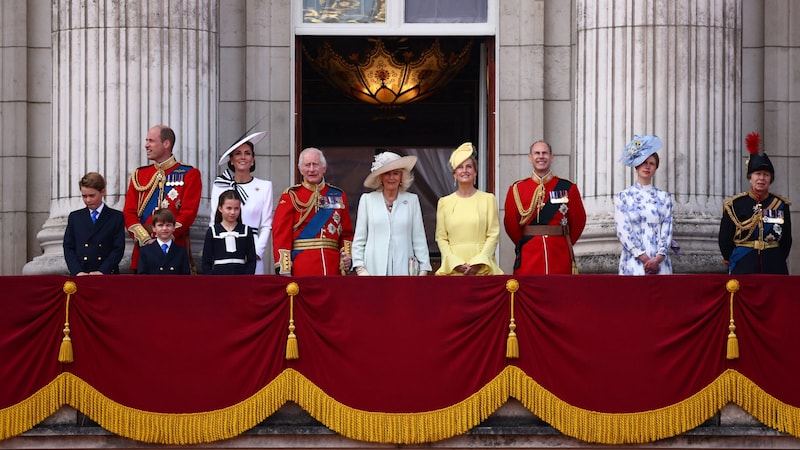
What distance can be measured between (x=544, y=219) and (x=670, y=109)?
7.26ft

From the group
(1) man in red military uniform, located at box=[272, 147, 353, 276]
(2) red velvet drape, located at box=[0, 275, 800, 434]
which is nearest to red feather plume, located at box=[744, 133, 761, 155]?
(2) red velvet drape, located at box=[0, 275, 800, 434]

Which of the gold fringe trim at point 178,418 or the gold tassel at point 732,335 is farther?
the gold tassel at point 732,335

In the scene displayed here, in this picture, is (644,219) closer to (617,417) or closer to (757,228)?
(757,228)

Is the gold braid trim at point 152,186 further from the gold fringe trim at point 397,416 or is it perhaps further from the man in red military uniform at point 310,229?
the gold fringe trim at point 397,416

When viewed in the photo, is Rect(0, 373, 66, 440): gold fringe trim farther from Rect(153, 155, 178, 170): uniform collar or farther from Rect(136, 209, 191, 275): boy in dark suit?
Rect(153, 155, 178, 170): uniform collar

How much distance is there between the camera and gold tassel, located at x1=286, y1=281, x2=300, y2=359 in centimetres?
1288

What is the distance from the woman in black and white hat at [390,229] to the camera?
14.2m

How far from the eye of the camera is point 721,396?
12883 millimetres

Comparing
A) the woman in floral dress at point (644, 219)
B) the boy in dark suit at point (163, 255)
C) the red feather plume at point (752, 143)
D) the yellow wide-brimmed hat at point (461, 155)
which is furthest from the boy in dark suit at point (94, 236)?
the red feather plume at point (752, 143)

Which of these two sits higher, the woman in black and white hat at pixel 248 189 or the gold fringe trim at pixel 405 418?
the woman in black and white hat at pixel 248 189

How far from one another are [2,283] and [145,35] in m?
3.81

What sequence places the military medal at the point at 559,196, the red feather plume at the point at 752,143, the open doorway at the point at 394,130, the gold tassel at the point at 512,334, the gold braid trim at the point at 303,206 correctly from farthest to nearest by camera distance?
the open doorway at the point at 394,130, the red feather plume at the point at 752,143, the military medal at the point at 559,196, the gold braid trim at the point at 303,206, the gold tassel at the point at 512,334

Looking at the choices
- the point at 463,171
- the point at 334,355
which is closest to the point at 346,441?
the point at 334,355

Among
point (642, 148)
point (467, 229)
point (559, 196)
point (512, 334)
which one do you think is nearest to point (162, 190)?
point (467, 229)
